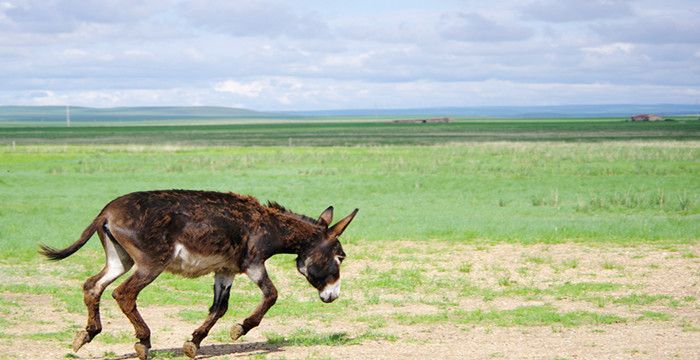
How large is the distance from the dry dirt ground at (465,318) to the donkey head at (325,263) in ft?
2.40

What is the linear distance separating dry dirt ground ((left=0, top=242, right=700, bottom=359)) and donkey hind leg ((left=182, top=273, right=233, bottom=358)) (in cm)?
39

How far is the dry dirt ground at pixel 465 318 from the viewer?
10.6 m

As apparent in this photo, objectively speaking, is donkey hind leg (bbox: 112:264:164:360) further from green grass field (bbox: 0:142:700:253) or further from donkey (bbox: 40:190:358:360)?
green grass field (bbox: 0:142:700:253)

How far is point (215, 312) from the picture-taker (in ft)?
33.2

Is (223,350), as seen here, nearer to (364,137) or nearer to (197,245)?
(197,245)

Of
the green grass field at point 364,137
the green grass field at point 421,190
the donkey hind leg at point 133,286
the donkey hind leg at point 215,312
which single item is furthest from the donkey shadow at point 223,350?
the green grass field at point 364,137

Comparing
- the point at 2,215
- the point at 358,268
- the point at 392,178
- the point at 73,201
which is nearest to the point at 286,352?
the point at 358,268

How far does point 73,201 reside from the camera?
33031 mm

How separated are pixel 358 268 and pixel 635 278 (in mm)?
5196

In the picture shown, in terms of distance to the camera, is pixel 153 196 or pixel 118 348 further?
pixel 118 348

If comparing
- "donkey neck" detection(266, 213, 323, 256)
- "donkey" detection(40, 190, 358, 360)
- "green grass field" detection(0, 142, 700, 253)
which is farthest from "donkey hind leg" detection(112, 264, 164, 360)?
"green grass field" detection(0, 142, 700, 253)

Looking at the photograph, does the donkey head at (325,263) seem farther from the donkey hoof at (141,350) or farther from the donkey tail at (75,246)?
the donkey tail at (75,246)

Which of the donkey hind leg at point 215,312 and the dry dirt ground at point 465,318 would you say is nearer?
the donkey hind leg at point 215,312

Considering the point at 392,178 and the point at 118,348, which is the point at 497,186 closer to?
the point at 392,178
